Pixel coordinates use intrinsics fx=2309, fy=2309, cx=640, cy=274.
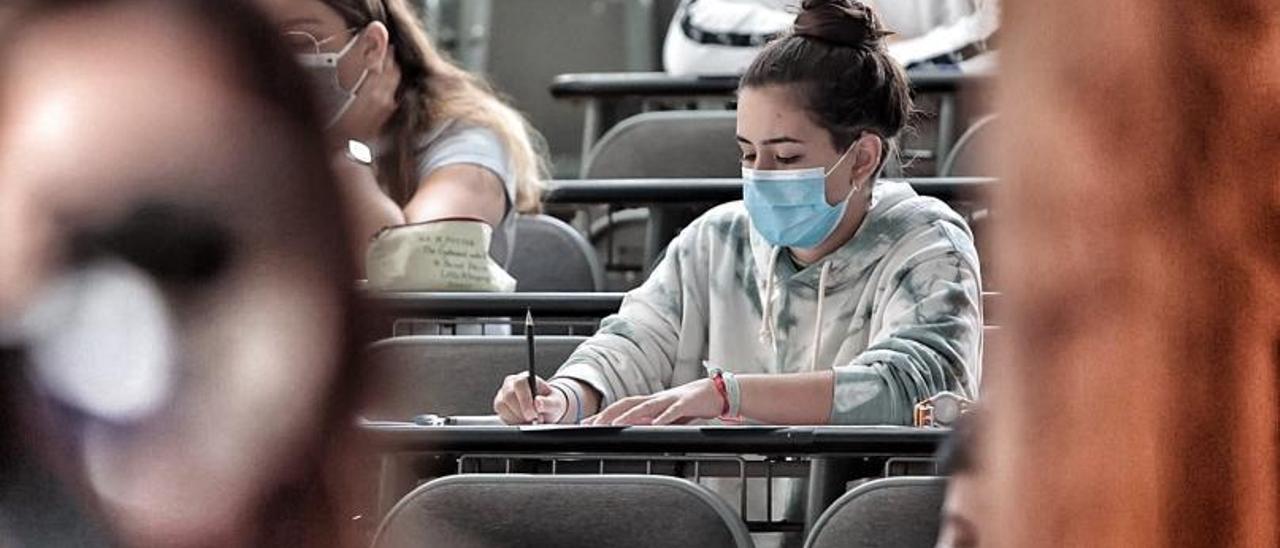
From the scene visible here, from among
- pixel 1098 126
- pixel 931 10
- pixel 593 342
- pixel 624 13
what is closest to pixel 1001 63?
pixel 1098 126

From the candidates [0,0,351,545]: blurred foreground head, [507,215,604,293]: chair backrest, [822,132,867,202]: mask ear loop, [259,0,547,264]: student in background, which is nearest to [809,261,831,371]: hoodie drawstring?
[822,132,867,202]: mask ear loop

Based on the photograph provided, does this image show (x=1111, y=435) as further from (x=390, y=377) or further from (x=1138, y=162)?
(x=390, y=377)

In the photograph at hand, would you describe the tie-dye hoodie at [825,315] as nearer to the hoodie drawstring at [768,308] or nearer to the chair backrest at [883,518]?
the hoodie drawstring at [768,308]

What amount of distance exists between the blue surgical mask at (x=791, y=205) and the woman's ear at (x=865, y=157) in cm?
6

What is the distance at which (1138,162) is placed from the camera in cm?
59

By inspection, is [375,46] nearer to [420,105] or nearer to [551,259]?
[420,105]

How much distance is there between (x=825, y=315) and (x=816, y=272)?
63 millimetres

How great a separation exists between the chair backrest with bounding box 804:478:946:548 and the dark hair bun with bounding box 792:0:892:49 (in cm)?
93

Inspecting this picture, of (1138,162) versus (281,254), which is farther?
(1138,162)

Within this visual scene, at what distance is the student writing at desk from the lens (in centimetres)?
317

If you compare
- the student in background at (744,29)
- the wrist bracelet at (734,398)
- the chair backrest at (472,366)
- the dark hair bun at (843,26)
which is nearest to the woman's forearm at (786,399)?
the wrist bracelet at (734,398)

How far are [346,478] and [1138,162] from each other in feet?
0.74

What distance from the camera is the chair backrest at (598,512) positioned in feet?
8.75

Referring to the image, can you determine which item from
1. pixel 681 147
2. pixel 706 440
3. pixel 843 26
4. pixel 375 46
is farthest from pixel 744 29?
pixel 706 440
